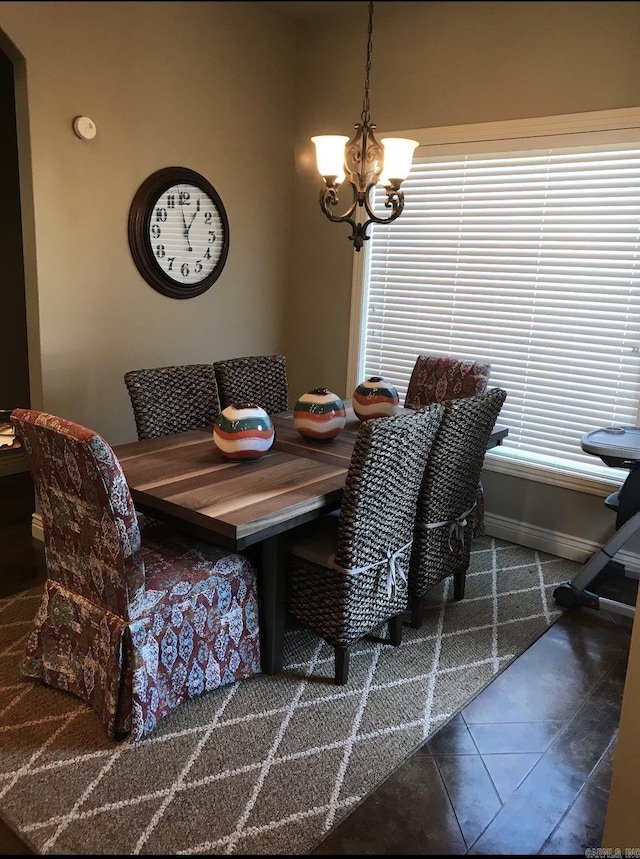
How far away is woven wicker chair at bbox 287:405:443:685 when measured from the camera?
2261 mm

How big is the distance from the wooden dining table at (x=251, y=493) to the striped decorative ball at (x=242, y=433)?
0.17 feet

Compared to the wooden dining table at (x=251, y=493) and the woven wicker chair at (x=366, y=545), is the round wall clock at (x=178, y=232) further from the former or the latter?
the woven wicker chair at (x=366, y=545)

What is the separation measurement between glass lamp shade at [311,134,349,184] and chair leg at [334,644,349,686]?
179cm

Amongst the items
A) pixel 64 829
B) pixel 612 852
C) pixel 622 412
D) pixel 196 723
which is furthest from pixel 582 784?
pixel 622 412

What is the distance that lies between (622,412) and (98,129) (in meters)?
2.96

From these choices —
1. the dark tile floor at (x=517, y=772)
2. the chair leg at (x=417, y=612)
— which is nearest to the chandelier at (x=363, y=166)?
the chair leg at (x=417, y=612)

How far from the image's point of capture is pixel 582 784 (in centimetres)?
205

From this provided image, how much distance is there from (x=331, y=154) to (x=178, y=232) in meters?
1.49

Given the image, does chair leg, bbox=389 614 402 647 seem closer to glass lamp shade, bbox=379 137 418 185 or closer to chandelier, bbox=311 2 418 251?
chandelier, bbox=311 2 418 251

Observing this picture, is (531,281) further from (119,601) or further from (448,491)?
(119,601)

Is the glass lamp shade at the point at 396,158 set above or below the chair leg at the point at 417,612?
above

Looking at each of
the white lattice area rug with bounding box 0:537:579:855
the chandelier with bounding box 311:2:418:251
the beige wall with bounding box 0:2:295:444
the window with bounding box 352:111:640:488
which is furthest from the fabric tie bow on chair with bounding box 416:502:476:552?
the beige wall with bounding box 0:2:295:444

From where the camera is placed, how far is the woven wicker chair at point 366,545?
2.26 m

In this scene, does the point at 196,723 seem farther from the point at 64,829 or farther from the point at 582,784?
the point at 582,784
